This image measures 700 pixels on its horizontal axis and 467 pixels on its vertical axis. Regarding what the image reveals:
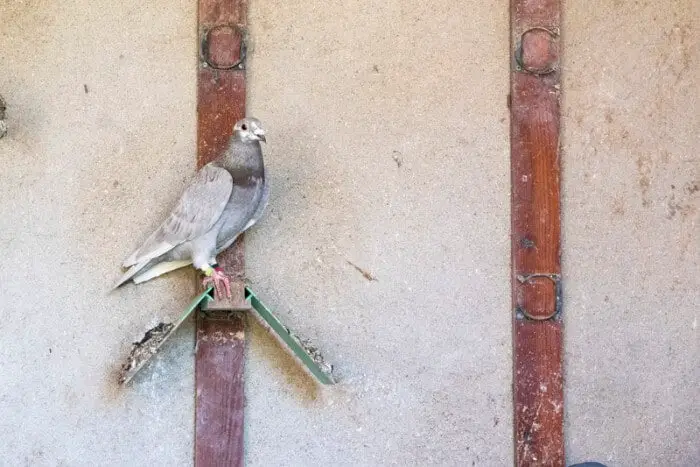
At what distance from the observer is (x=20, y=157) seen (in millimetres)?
2795

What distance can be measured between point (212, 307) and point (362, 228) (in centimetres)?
51

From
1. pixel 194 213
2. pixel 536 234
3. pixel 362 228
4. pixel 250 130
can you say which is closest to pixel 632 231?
pixel 536 234

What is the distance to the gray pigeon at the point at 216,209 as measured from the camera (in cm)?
265

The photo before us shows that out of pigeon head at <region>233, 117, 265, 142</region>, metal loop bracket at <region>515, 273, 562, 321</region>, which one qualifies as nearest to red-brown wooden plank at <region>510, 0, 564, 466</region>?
metal loop bracket at <region>515, 273, 562, 321</region>

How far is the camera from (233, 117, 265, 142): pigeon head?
8.72ft

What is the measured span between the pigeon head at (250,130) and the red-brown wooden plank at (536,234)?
762mm

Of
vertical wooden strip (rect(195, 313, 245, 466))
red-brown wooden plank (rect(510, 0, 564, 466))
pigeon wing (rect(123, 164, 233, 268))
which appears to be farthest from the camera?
red-brown wooden plank (rect(510, 0, 564, 466))

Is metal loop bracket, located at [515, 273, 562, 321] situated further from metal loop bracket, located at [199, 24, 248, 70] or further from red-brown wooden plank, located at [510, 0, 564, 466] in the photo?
metal loop bracket, located at [199, 24, 248, 70]

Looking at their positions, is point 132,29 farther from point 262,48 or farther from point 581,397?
point 581,397

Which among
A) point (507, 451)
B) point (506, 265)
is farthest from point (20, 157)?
point (507, 451)

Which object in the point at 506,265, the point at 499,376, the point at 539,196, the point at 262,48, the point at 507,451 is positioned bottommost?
the point at 507,451

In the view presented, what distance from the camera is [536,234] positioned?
2896 mm

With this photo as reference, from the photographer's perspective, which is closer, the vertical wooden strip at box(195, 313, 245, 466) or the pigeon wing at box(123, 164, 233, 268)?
the pigeon wing at box(123, 164, 233, 268)

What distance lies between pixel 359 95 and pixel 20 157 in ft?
3.20
